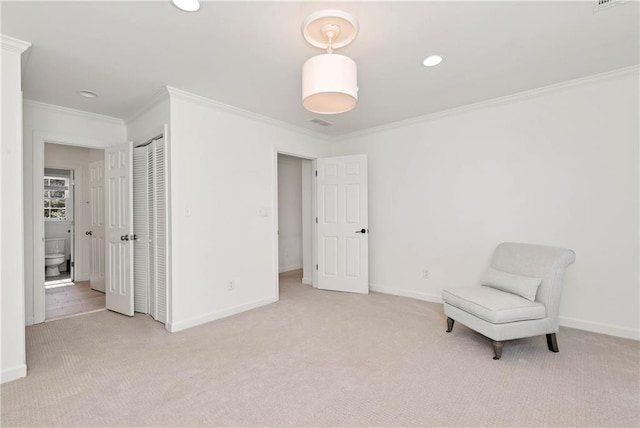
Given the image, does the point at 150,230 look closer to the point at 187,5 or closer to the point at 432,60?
the point at 187,5

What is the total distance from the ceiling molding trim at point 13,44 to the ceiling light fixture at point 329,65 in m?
2.01

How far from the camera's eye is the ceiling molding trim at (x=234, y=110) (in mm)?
3207

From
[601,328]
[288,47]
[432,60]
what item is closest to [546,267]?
[601,328]

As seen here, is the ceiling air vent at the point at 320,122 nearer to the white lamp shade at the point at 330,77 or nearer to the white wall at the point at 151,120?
the white wall at the point at 151,120


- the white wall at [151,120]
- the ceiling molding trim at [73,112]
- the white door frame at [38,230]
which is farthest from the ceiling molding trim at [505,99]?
the white door frame at [38,230]

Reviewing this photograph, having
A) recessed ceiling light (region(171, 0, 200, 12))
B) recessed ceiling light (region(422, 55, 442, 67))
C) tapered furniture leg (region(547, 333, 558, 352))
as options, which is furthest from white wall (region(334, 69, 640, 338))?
recessed ceiling light (region(171, 0, 200, 12))

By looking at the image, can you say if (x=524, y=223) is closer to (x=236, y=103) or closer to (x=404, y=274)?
(x=404, y=274)

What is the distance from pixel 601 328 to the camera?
298 cm

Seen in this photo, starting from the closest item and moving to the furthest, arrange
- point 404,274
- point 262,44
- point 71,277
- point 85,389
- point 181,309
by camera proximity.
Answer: point 85,389 → point 262,44 → point 181,309 → point 404,274 → point 71,277

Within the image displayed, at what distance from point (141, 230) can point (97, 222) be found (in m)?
1.89

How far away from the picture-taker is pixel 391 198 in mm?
4500

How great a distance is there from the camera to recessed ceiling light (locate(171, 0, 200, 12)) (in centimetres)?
187

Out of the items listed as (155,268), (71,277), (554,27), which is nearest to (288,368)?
(155,268)

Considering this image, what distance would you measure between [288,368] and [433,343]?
1301 mm
